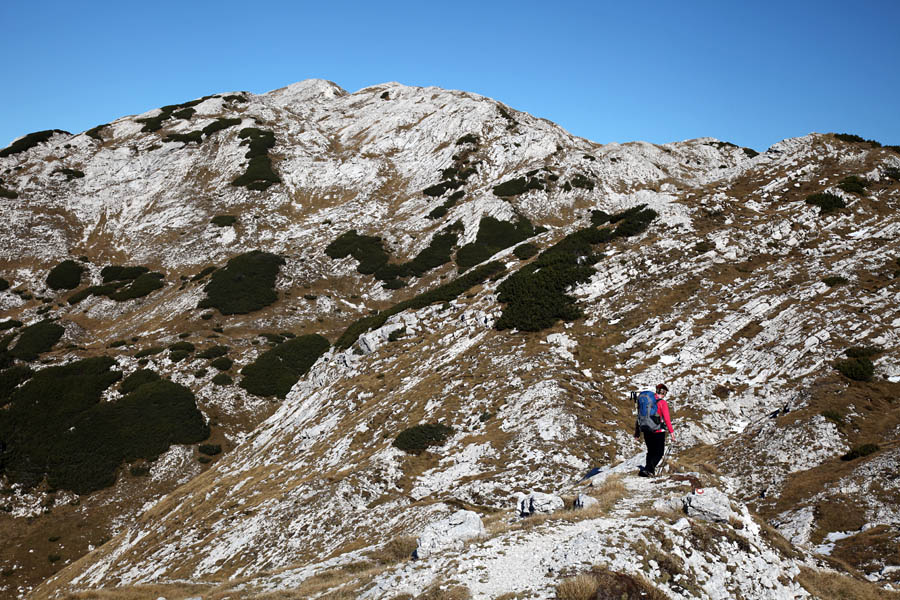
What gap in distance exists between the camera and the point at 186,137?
93938 millimetres

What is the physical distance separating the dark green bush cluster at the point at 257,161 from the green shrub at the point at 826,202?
241ft

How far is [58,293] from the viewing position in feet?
216

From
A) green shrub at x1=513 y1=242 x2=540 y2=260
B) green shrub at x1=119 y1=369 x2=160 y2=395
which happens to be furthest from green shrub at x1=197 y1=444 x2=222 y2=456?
green shrub at x1=513 y1=242 x2=540 y2=260

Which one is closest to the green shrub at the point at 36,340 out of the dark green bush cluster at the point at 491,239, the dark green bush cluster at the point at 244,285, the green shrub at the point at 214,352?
the dark green bush cluster at the point at 244,285

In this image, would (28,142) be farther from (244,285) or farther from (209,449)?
(209,449)

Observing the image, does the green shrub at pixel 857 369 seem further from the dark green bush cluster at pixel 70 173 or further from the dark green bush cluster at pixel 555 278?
the dark green bush cluster at pixel 70 173

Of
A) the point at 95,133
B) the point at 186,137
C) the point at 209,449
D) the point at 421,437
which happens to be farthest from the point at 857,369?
the point at 95,133

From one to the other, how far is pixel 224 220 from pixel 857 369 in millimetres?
75623

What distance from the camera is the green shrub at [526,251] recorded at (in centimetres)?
4472

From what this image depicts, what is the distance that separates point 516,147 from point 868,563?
80571 millimetres

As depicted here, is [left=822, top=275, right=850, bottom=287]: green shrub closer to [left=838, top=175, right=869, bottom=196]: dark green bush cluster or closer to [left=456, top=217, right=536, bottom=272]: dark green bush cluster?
[left=838, top=175, right=869, bottom=196]: dark green bush cluster

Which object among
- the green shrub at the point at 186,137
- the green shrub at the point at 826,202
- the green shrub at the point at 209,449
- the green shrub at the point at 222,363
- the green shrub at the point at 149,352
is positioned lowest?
the green shrub at the point at 209,449

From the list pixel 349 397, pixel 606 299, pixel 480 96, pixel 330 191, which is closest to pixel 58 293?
pixel 330 191

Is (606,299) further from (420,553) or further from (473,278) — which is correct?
(420,553)
